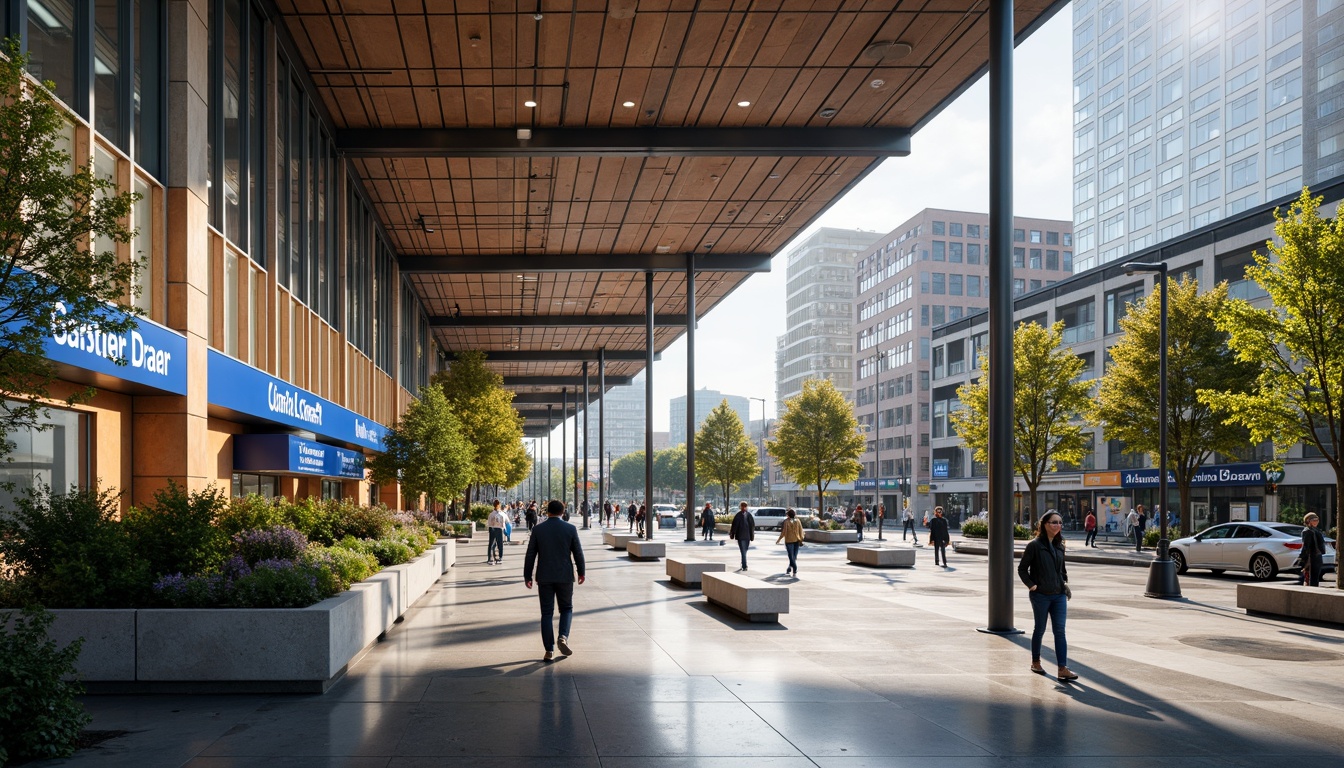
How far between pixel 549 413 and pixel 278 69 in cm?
8068

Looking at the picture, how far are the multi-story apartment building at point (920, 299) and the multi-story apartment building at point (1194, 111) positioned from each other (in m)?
4.33

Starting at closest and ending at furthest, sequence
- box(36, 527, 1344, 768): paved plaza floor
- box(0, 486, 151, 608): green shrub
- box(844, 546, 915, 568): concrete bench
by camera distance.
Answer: box(36, 527, 1344, 768): paved plaza floor < box(0, 486, 151, 608): green shrub < box(844, 546, 915, 568): concrete bench

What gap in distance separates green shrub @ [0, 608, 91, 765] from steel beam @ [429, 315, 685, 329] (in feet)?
143

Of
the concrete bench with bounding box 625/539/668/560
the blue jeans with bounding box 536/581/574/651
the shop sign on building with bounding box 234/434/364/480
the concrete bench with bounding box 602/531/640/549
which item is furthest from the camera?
the concrete bench with bounding box 602/531/640/549

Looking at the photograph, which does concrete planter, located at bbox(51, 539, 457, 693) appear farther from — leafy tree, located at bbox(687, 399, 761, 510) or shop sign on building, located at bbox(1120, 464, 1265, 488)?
leafy tree, located at bbox(687, 399, 761, 510)

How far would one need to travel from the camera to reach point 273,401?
19812 mm

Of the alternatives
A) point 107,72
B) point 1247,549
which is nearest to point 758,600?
point 107,72

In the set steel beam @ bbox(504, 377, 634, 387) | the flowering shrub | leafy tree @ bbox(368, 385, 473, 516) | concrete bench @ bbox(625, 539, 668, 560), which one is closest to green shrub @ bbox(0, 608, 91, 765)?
the flowering shrub

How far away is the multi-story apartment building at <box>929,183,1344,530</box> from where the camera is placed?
1815 inches

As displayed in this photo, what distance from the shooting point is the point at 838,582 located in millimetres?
23469

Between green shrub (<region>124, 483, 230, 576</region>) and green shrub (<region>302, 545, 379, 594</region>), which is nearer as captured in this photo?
green shrub (<region>124, 483, 230, 576</region>)

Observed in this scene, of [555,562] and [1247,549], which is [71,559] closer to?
[555,562]

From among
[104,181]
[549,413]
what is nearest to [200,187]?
[104,181]

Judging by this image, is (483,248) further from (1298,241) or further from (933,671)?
(933,671)
